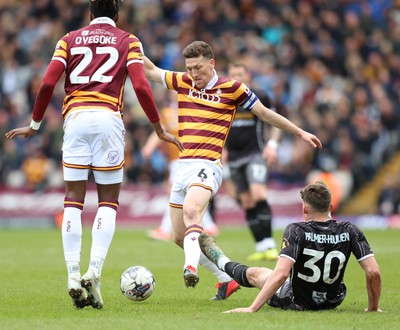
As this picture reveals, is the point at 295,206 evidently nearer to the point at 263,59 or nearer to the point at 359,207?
the point at 359,207

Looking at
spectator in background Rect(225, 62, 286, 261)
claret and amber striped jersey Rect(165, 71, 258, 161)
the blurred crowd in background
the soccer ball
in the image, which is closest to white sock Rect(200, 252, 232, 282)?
the soccer ball

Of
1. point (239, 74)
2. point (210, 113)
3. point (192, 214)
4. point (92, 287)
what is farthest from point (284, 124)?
point (239, 74)

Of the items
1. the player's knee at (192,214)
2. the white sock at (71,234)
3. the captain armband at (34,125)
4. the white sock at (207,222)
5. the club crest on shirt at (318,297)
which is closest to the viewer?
the club crest on shirt at (318,297)

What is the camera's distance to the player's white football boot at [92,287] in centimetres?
739

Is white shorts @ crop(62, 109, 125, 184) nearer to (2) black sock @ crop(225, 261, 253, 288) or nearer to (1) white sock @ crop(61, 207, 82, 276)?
(1) white sock @ crop(61, 207, 82, 276)

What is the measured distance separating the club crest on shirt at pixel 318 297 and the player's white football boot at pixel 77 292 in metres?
1.87

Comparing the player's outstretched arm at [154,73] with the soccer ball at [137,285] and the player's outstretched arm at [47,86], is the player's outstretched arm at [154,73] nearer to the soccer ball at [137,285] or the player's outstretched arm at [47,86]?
the player's outstretched arm at [47,86]

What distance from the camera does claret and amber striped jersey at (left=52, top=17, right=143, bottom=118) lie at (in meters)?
7.77

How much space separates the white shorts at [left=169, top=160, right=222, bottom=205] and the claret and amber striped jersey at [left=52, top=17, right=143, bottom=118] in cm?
116

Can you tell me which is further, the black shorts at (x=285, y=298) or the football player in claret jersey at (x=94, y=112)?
the football player in claret jersey at (x=94, y=112)

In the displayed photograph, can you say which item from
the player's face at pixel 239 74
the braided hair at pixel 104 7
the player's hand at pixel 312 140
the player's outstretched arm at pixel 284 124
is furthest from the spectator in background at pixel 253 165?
the braided hair at pixel 104 7

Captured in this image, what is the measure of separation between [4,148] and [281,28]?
8.72 m

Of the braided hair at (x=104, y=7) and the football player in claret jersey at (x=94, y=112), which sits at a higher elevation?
the braided hair at (x=104, y=7)

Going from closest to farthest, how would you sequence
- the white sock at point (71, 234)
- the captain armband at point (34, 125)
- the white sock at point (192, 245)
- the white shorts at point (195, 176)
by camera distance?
1. the white sock at point (71, 234)
2. the captain armband at point (34, 125)
3. the white sock at point (192, 245)
4. the white shorts at point (195, 176)
